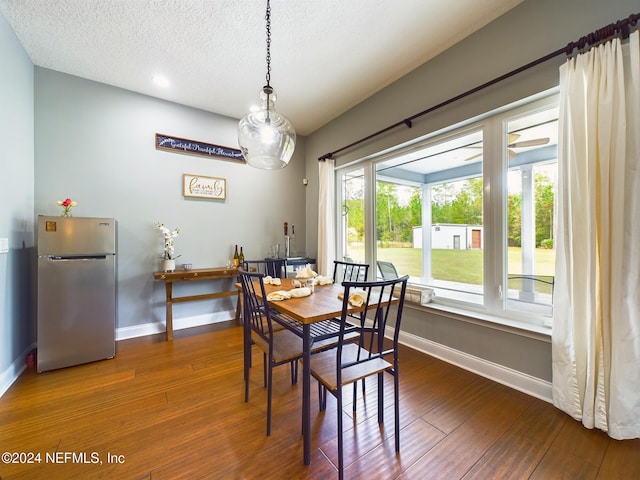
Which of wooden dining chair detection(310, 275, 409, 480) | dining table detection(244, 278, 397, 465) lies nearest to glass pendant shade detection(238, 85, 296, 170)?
dining table detection(244, 278, 397, 465)

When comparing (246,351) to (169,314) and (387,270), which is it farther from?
(387,270)

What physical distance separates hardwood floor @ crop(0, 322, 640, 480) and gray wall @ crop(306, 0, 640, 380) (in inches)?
12.6

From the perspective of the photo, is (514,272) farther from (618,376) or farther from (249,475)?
(249,475)

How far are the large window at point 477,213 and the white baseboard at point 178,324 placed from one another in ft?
7.50

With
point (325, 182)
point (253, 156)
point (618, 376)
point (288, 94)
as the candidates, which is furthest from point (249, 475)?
point (288, 94)

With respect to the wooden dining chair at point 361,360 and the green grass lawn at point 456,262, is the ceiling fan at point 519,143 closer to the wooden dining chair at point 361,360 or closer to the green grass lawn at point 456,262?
the green grass lawn at point 456,262

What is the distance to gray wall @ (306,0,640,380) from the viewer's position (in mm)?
1806

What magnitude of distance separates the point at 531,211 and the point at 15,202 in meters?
4.53

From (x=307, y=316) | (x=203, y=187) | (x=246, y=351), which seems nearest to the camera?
(x=307, y=316)

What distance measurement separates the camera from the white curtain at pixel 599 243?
1.50 metres

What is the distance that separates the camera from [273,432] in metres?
1.61

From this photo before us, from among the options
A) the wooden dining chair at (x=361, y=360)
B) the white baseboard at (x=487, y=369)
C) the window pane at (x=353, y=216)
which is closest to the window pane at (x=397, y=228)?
the window pane at (x=353, y=216)

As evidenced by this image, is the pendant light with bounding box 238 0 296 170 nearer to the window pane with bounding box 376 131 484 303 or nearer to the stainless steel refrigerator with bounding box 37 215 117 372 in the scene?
the window pane with bounding box 376 131 484 303

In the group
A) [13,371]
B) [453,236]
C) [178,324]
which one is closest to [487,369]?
[453,236]
